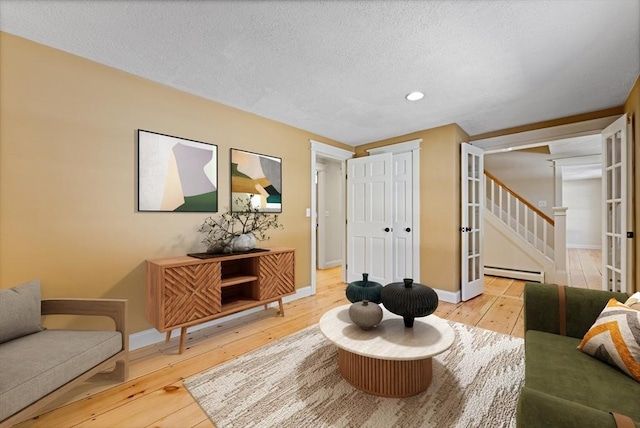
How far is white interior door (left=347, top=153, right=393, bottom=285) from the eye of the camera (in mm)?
3893

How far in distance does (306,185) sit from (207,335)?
7.09ft

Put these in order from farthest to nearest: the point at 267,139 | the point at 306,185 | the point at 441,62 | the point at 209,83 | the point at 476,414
A: the point at 306,185 → the point at 267,139 → the point at 209,83 → the point at 441,62 → the point at 476,414

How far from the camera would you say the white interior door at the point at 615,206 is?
246 centimetres

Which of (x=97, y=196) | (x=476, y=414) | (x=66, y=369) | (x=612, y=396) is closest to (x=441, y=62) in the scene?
(x=612, y=396)

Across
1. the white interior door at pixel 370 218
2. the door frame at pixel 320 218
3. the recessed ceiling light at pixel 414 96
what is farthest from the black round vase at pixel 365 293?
the door frame at pixel 320 218

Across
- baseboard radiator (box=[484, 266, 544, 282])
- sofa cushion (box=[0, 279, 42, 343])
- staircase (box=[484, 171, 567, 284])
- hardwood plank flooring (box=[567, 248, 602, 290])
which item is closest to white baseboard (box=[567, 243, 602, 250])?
hardwood plank flooring (box=[567, 248, 602, 290])

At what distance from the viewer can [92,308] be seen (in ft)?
5.62

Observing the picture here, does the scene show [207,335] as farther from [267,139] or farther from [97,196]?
[267,139]

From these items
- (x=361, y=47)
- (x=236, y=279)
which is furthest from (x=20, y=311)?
(x=361, y=47)

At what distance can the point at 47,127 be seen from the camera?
1855mm

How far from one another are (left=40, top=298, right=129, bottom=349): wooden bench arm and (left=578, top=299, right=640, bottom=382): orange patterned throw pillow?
8.73ft

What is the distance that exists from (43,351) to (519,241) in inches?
236

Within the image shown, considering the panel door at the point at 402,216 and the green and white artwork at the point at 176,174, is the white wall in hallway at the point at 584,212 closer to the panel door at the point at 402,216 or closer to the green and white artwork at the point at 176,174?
Result: the panel door at the point at 402,216

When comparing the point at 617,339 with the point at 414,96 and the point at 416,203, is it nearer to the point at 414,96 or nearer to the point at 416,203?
the point at 414,96
